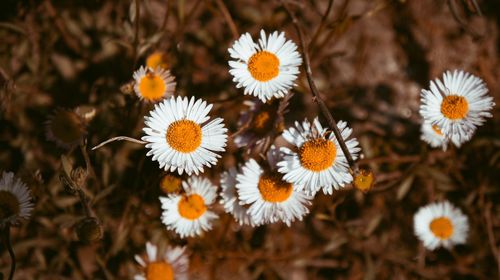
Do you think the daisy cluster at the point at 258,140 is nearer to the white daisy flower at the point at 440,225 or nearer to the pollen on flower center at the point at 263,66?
the pollen on flower center at the point at 263,66

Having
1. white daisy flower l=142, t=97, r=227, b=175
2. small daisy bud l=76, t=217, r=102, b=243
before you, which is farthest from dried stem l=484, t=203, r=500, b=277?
small daisy bud l=76, t=217, r=102, b=243

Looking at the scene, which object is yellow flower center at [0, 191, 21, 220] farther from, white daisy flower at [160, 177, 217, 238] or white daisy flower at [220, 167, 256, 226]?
white daisy flower at [220, 167, 256, 226]

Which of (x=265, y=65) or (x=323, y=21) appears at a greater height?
A: (x=323, y=21)

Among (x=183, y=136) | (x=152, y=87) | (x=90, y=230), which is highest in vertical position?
(x=152, y=87)

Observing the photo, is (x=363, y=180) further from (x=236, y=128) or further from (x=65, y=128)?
(x=65, y=128)

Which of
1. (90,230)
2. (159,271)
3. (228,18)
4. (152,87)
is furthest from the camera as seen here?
(228,18)

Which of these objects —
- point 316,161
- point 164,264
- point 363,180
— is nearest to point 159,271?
point 164,264

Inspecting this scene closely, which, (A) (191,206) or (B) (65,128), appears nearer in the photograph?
(A) (191,206)

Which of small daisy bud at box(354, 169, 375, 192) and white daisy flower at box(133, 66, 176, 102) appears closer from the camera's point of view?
small daisy bud at box(354, 169, 375, 192)
